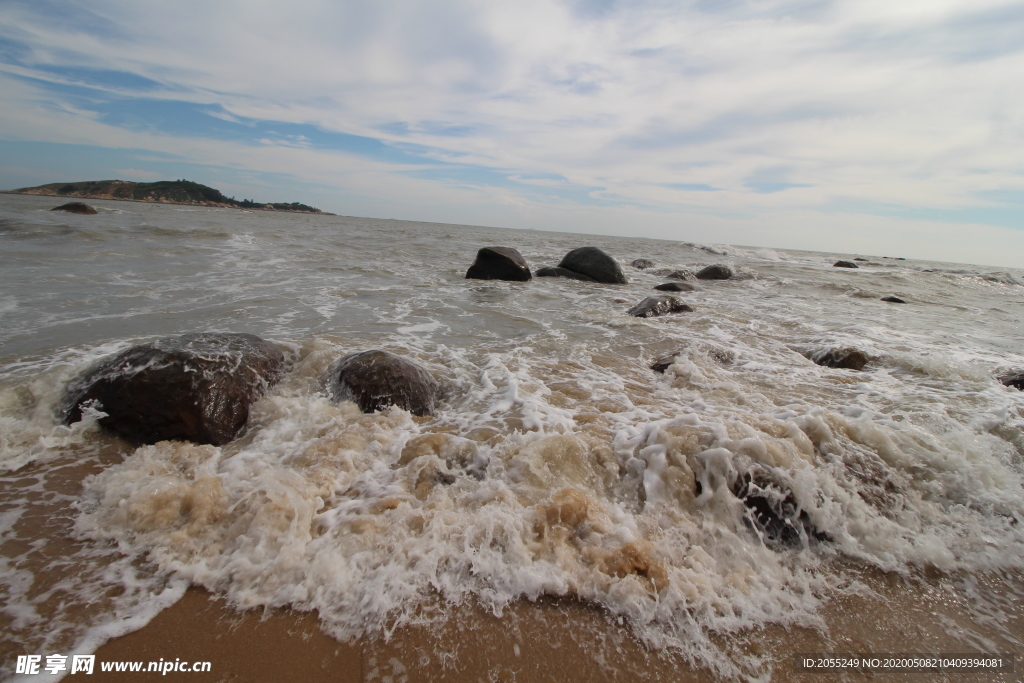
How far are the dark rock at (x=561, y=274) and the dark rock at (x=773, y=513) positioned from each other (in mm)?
10351

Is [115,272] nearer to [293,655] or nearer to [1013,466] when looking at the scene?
[293,655]

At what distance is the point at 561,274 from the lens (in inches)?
510

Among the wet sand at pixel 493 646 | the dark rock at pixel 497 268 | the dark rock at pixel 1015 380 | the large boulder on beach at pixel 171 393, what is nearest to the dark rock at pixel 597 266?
the dark rock at pixel 497 268

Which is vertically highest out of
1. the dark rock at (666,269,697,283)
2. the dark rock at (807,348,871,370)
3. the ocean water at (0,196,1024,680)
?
the dark rock at (666,269,697,283)

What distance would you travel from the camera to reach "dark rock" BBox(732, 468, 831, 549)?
7.72 feet

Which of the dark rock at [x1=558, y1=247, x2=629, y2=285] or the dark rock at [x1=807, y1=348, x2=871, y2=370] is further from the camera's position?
the dark rock at [x1=558, y1=247, x2=629, y2=285]

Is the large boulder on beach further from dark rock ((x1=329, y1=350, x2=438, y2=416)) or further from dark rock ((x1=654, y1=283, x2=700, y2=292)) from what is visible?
dark rock ((x1=654, y1=283, x2=700, y2=292))

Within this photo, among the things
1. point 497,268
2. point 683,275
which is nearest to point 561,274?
point 497,268

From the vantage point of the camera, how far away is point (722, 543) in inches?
89.9

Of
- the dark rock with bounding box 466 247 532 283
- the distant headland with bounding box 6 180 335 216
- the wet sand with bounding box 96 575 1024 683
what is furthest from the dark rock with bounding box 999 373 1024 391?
the distant headland with bounding box 6 180 335 216

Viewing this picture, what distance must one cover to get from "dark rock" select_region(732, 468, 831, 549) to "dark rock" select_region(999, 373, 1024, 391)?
166 inches

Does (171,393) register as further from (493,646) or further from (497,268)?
(497,268)

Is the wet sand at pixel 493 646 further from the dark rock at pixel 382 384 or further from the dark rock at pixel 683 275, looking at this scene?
the dark rock at pixel 683 275

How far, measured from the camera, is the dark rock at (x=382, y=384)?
3.65 meters
